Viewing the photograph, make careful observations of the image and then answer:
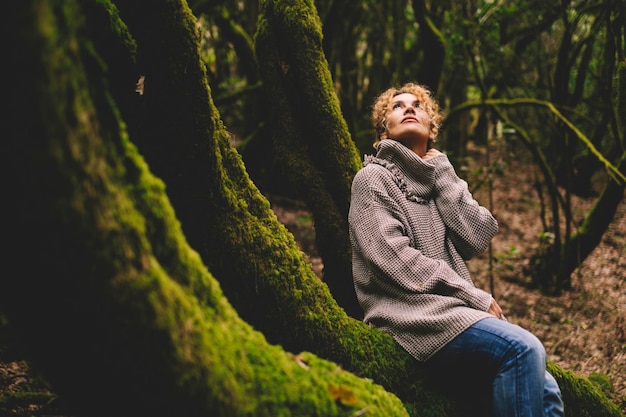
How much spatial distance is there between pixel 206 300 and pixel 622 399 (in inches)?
188

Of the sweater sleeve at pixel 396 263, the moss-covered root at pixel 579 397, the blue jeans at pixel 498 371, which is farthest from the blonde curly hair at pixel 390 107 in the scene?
the moss-covered root at pixel 579 397

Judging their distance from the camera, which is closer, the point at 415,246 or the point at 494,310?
the point at 494,310

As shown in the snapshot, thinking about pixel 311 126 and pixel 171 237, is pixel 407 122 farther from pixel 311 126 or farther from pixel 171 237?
pixel 171 237

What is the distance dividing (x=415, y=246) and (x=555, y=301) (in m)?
5.63

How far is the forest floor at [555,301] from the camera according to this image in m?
4.80

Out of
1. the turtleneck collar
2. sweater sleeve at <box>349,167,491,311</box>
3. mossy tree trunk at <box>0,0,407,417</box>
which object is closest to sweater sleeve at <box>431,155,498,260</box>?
the turtleneck collar

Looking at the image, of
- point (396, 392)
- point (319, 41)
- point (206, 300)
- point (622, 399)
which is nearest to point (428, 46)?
point (319, 41)

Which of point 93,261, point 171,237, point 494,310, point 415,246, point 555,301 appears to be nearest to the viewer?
point 93,261

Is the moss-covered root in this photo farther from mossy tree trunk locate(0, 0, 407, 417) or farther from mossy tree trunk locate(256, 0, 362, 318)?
mossy tree trunk locate(0, 0, 407, 417)

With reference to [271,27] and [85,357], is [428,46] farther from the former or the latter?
[85,357]

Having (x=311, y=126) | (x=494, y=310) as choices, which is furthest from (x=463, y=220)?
(x=311, y=126)

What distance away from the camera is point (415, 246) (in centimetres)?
294

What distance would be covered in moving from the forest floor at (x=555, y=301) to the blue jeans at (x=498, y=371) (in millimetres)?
2532

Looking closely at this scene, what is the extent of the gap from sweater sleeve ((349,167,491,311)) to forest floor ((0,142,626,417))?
2.36 m
